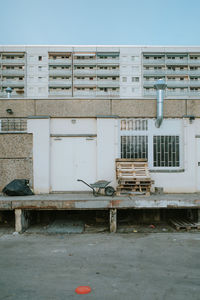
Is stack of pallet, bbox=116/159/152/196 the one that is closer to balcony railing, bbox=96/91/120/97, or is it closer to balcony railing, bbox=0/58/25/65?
balcony railing, bbox=96/91/120/97

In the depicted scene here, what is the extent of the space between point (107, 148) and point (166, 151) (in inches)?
101

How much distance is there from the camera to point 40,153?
9.30 m

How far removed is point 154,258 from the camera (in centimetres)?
522

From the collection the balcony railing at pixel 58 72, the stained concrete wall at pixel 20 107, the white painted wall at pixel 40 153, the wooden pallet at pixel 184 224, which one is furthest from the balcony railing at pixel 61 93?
the wooden pallet at pixel 184 224

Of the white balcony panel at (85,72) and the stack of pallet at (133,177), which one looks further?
the white balcony panel at (85,72)

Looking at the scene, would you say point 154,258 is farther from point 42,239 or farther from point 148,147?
point 148,147

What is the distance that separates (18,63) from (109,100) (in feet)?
163

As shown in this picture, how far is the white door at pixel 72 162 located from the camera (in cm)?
941

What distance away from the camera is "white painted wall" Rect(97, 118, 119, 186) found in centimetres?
924

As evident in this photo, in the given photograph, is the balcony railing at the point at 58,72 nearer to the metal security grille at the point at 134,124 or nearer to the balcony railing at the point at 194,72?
the balcony railing at the point at 194,72

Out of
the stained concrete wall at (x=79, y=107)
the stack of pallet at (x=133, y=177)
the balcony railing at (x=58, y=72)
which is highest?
the balcony railing at (x=58, y=72)

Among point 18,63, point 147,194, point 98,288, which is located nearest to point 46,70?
point 18,63

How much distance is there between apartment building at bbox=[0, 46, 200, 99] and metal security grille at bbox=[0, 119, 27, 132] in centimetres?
4272

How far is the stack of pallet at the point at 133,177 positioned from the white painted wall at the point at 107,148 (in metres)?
0.42
